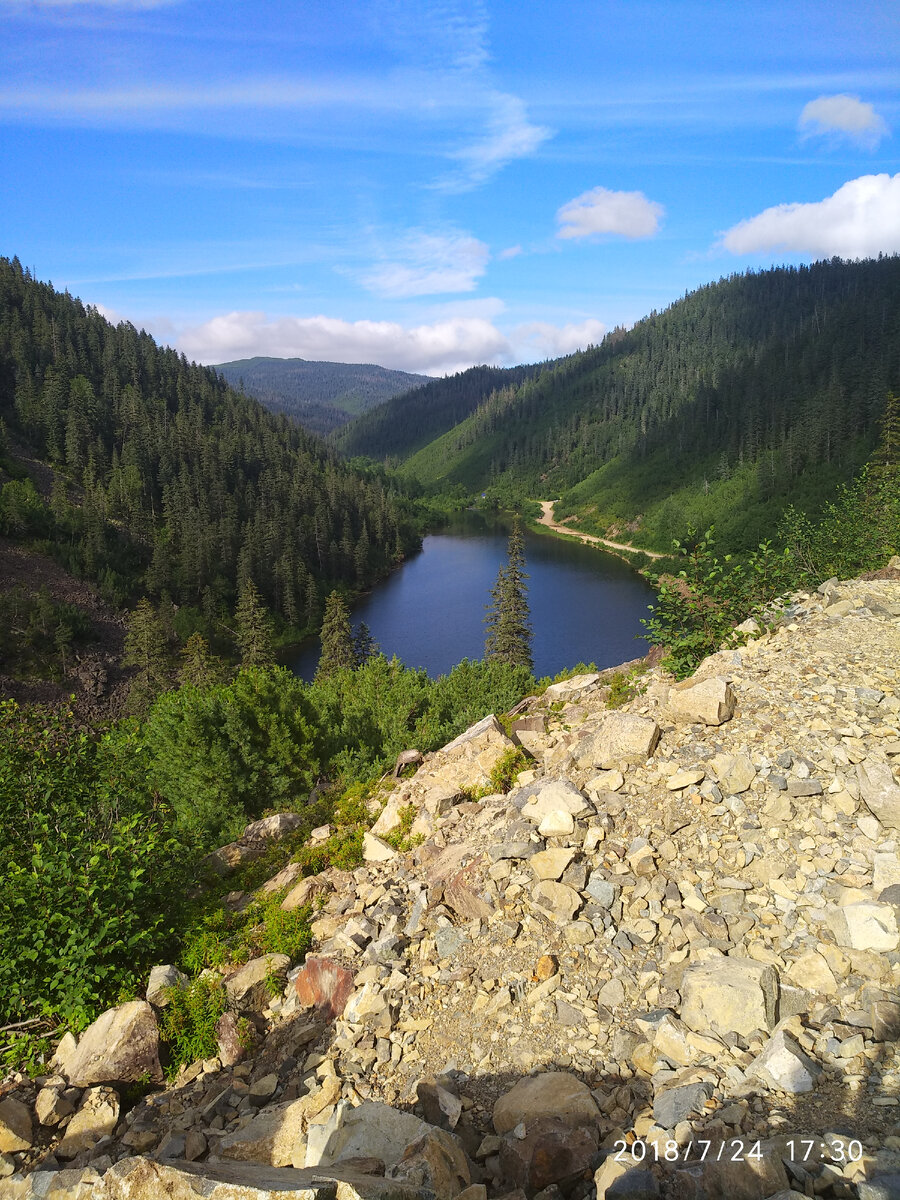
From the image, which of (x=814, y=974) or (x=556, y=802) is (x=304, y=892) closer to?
(x=556, y=802)

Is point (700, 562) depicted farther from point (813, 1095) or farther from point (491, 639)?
point (491, 639)

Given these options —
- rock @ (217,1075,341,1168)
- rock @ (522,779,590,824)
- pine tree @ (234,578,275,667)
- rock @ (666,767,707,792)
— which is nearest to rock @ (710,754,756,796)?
rock @ (666,767,707,792)

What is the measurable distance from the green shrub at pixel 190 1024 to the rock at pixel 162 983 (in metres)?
0.08

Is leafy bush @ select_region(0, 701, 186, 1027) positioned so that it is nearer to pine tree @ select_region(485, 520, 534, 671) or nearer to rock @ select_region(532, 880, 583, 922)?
rock @ select_region(532, 880, 583, 922)

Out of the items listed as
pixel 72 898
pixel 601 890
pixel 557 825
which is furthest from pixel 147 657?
pixel 601 890

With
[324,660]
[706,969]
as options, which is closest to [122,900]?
[706,969]

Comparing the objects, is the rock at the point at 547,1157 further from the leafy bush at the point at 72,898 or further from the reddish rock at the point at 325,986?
the leafy bush at the point at 72,898

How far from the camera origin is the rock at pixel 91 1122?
6.91 meters

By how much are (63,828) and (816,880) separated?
11850mm

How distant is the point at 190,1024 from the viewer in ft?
26.8

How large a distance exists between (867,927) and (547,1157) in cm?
401

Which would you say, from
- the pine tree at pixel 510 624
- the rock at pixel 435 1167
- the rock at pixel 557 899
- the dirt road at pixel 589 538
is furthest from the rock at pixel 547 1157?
the dirt road at pixel 589 538

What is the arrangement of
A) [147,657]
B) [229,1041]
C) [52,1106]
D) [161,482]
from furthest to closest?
[161,482] < [147,657] < [229,1041] < [52,1106]

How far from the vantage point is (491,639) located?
56969mm
